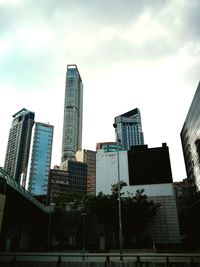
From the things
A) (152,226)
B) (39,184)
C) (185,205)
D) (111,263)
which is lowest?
(111,263)

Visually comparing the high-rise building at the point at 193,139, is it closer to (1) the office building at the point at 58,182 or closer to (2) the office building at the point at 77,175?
(2) the office building at the point at 77,175

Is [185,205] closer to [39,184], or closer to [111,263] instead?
[111,263]

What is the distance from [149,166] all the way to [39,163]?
13232 cm

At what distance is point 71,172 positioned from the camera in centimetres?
18062

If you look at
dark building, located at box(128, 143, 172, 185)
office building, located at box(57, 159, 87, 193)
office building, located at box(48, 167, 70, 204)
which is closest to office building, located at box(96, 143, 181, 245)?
dark building, located at box(128, 143, 172, 185)

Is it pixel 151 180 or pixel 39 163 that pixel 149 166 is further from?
pixel 39 163

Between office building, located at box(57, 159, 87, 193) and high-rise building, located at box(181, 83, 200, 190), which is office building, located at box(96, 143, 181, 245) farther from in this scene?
office building, located at box(57, 159, 87, 193)

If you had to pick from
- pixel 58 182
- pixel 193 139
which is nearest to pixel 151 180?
pixel 193 139

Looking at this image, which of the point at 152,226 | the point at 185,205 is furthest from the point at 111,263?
the point at 185,205

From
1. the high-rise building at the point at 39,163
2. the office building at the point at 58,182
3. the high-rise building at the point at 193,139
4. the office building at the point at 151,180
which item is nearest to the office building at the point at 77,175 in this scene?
the office building at the point at 58,182

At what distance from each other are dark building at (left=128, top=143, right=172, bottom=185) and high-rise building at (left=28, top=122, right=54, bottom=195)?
123328 mm

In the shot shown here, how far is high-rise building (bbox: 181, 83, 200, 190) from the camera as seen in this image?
92375 mm

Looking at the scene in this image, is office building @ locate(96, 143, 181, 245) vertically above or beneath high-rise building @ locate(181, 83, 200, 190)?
beneath

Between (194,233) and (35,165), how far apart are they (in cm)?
13348
